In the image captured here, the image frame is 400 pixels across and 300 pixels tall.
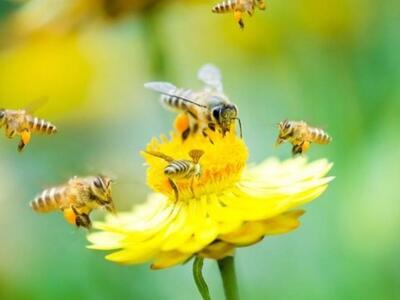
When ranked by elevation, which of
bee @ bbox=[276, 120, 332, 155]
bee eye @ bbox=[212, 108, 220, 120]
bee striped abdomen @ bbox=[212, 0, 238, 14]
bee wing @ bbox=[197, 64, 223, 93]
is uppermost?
bee striped abdomen @ bbox=[212, 0, 238, 14]

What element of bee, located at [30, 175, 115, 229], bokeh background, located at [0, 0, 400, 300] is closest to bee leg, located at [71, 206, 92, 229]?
bee, located at [30, 175, 115, 229]

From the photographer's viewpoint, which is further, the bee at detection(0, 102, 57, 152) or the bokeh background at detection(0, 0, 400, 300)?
the bokeh background at detection(0, 0, 400, 300)

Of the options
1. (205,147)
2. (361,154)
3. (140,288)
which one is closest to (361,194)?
(361,154)

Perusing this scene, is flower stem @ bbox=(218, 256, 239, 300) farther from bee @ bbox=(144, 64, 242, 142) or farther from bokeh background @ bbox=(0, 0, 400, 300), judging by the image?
bokeh background @ bbox=(0, 0, 400, 300)

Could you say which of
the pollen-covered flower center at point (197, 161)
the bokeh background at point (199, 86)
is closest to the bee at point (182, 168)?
the pollen-covered flower center at point (197, 161)

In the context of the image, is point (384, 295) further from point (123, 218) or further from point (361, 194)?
point (123, 218)

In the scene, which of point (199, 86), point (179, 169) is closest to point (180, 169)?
point (179, 169)

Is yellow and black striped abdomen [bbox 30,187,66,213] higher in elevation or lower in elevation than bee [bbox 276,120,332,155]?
lower
